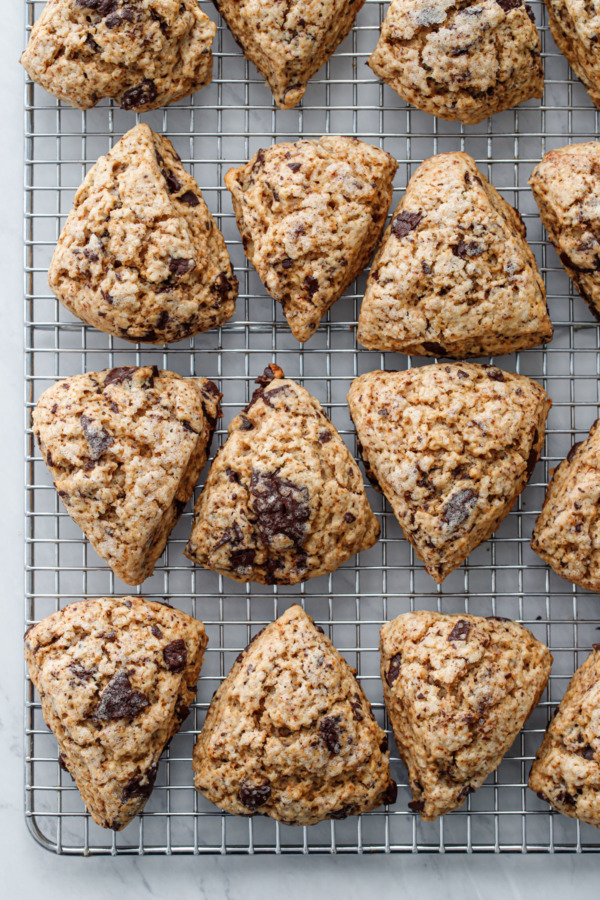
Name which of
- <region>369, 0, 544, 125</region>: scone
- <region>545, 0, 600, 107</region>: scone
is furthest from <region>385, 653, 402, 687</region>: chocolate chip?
<region>545, 0, 600, 107</region>: scone

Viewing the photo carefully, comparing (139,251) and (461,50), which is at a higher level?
(461,50)

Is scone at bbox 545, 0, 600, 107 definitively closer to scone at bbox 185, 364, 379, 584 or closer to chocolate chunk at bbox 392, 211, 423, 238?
chocolate chunk at bbox 392, 211, 423, 238

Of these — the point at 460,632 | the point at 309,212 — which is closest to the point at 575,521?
the point at 460,632

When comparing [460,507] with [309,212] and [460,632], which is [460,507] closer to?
[460,632]

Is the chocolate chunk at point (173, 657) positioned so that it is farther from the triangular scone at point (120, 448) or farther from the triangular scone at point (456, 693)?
the triangular scone at point (456, 693)

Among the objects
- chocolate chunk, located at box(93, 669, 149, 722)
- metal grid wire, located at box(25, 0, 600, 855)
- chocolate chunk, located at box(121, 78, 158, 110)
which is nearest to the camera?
chocolate chunk, located at box(93, 669, 149, 722)

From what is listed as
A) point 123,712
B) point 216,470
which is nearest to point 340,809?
point 123,712
